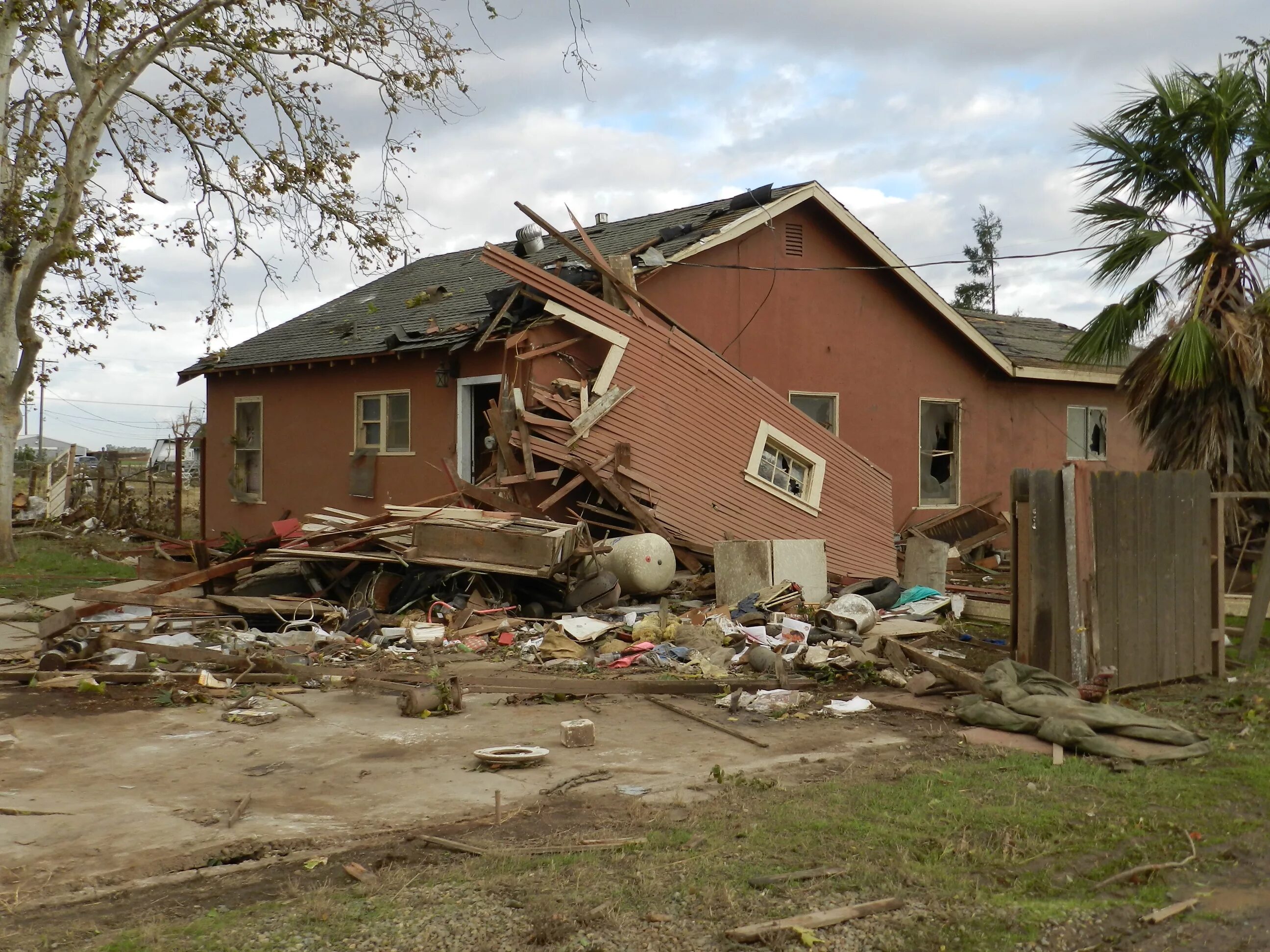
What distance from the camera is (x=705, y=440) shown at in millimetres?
13852

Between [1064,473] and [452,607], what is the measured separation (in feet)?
19.7

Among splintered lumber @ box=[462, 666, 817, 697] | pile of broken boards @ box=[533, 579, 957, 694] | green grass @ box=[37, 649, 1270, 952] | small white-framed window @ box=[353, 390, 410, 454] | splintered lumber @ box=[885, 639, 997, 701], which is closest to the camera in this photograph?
green grass @ box=[37, 649, 1270, 952]

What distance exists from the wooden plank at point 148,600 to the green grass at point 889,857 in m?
7.01

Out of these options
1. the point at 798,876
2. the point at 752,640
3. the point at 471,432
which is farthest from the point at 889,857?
the point at 471,432

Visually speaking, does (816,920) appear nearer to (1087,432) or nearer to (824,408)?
(824,408)

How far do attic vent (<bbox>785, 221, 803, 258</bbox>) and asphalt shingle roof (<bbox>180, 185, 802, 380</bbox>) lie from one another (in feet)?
1.75

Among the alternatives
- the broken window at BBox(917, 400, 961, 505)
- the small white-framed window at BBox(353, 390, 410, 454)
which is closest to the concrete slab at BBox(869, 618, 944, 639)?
the broken window at BBox(917, 400, 961, 505)

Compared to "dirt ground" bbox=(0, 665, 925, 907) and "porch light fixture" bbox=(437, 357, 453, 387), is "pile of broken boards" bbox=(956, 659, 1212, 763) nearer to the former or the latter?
"dirt ground" bbox=(0, 665, 925, 907)

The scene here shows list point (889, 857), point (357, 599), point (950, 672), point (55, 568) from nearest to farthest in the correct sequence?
point (889, 857) → point (950, 672) → point (357, 599) → point (55, 568)

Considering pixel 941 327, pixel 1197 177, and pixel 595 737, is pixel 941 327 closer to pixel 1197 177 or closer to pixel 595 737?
pixel 1197 177

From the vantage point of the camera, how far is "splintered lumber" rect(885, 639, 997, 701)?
788 centimetres

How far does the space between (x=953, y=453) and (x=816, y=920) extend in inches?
624

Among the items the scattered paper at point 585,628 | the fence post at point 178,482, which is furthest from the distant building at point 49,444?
the scattered paper at point 585,628

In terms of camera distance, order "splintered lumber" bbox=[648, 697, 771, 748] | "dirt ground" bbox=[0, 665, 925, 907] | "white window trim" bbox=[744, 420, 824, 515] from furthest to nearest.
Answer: "white window trim" bbox=[744, 420, 824, 515], "splintered lumber" bbox=[648, 697, 771, 748], "dirt ground" bbox=[0, 665, 925, 907]
